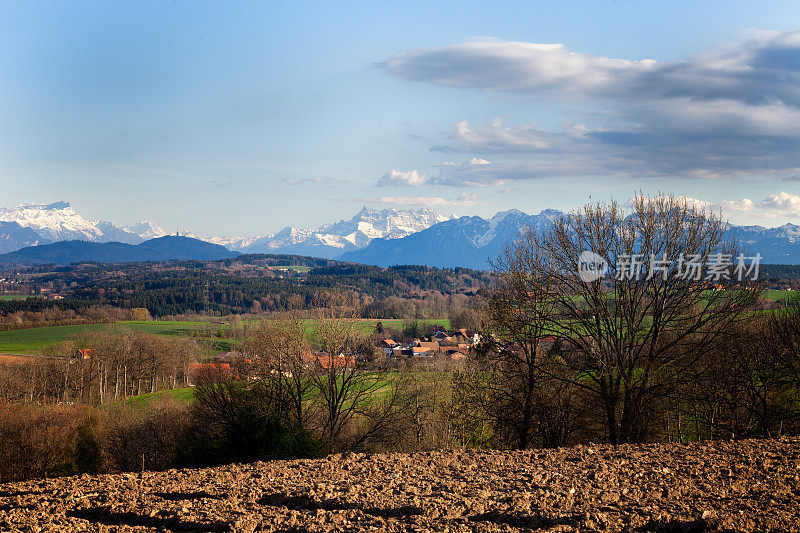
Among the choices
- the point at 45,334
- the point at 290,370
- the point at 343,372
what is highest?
the point at 290,370

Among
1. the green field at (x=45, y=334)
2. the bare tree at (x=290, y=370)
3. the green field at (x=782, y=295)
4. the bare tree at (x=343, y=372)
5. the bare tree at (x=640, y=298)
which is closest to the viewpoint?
the bare tree at (x=640, y=298)

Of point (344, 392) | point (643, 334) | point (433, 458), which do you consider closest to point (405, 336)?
point (344, 392)

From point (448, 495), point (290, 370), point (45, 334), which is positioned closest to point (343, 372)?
point (290, 370)

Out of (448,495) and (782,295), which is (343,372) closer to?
(448,495)

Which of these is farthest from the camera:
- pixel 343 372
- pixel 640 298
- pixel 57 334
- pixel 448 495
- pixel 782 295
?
pixel 57 334

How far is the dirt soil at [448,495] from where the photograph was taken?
245 inches

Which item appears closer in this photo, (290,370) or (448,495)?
(448,495)

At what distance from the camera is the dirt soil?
20.4 ft

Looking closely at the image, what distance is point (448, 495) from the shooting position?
730 cm

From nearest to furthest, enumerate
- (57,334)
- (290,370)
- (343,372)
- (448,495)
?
1. (448,495)
2. (290,370)
3. (343,372)
4. (57,334)

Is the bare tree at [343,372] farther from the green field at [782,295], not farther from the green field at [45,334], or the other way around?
the green field at [45,334]

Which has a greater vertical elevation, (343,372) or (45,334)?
(343,372)

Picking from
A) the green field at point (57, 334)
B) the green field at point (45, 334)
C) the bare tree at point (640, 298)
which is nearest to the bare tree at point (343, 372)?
the bare tree at point (640, 298)

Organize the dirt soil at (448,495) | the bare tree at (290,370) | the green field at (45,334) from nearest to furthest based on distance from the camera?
the dirt soil at (448,495)
the bare tree at (290,370)
the green field at (45,334)
